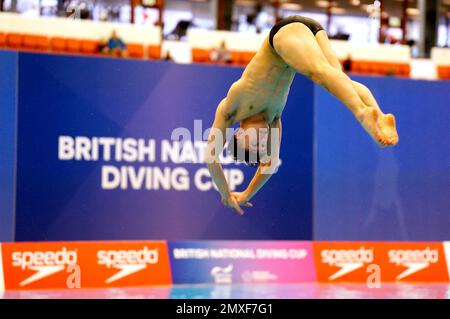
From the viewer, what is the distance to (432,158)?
11023mm

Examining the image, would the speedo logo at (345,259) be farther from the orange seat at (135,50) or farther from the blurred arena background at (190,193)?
the orange seat at (135,50)

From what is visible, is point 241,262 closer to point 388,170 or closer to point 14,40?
point 388,170

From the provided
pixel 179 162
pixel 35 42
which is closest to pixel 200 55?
pixel 35 42

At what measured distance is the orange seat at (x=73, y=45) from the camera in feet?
44.7

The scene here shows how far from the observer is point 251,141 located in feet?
19.5

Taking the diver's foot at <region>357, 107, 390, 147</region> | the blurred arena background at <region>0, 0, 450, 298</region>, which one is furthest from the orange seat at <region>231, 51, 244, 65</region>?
the diver's foot at <region>357, 107, 390, 147</region>

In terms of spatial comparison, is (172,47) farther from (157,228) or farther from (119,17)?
(157,228)

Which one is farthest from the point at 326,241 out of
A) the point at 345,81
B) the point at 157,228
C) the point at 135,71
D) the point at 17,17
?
the point at 17,17

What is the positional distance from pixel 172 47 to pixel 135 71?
548 cm

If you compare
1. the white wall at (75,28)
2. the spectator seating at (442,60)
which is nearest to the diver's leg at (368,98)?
the white wall at (75,28)

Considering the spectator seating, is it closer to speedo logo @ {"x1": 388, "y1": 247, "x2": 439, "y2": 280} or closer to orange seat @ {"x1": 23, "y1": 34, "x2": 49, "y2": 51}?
speedo logo @ {"x1": 388, "y1": 247, "x2": 439, "y2": 280}

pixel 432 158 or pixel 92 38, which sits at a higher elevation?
pixel 92 38

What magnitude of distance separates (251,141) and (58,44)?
848cm

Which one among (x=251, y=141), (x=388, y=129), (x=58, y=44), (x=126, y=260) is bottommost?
(x=126, y=260)
